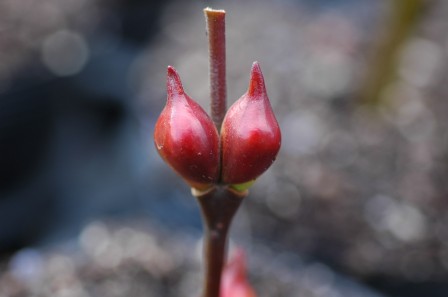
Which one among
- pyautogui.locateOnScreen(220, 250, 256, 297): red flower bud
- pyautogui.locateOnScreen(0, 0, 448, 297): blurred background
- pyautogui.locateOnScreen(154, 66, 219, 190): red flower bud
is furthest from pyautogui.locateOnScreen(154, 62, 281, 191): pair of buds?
pyautogui.locateOnScreen(0, 0, 448, 297): blurred background

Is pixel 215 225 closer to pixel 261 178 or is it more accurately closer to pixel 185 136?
pixel 185 136

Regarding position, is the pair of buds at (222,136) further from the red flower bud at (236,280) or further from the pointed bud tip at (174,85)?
the red flower bud at (236,280)

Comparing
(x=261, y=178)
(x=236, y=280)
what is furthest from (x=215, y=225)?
(x=261, y=178)

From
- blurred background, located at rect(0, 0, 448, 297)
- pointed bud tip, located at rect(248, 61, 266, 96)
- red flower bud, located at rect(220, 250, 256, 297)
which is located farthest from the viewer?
blurred background, located at rect(0, 0, 448, 297)

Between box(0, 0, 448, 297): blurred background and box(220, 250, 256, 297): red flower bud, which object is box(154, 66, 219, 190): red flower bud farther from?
box(0, 0, 448, 297): blurred background

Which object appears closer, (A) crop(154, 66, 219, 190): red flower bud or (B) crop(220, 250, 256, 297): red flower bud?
(A) crop(154, 66, 219, 190): red flower bud

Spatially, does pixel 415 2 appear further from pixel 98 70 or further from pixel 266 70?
pixel 98 70

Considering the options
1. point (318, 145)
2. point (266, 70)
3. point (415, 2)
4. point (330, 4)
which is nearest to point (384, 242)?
point (318, 145)

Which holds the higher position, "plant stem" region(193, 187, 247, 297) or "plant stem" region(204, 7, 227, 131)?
"plant stem" region(204, 7, 227, 131)

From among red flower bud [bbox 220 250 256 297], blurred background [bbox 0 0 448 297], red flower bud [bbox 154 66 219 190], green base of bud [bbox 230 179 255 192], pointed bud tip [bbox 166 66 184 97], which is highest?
pointed bud tip [bbox 166 66 184 97]
